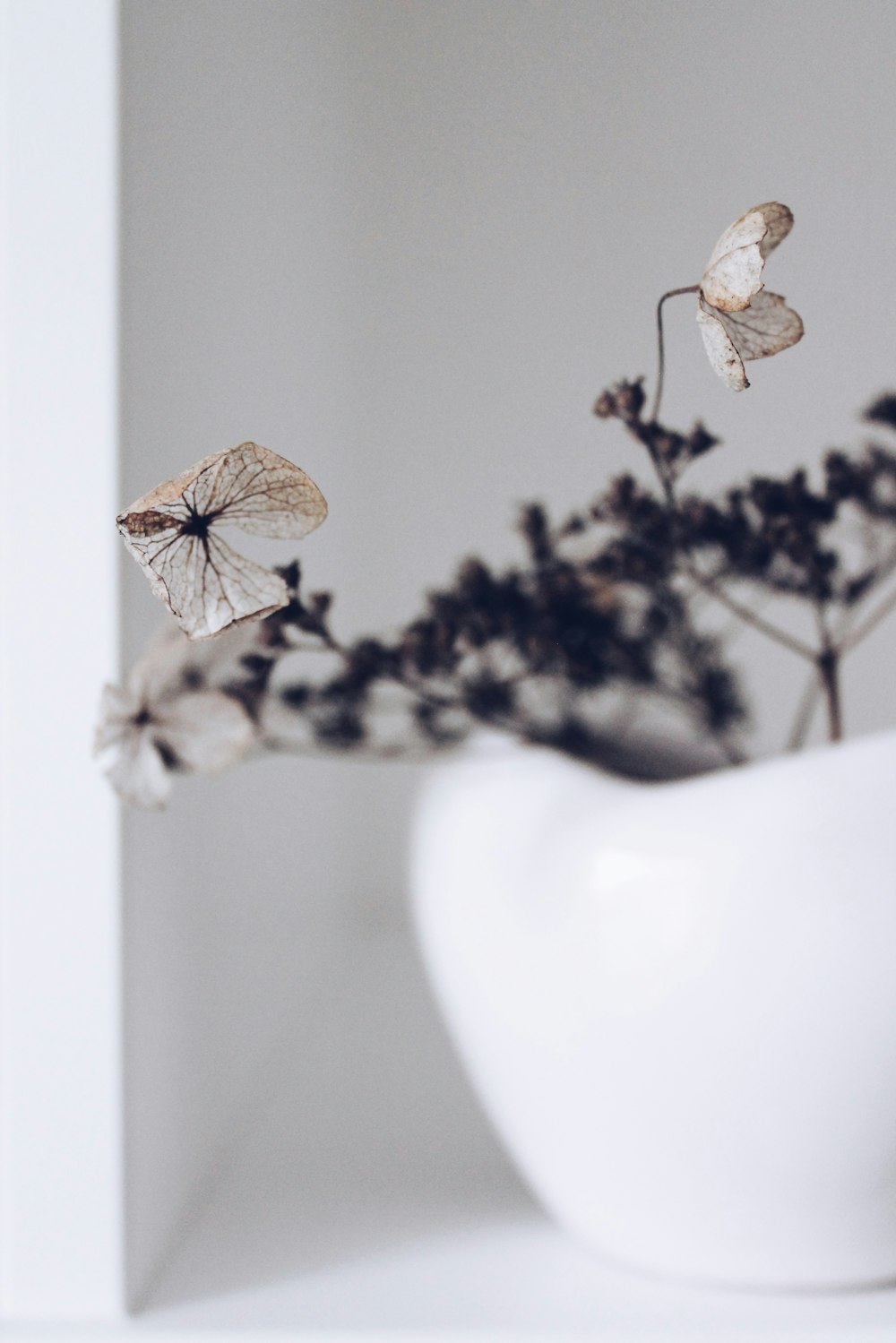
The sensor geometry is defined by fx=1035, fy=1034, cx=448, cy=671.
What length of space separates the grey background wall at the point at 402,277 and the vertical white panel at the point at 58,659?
1 centimetres

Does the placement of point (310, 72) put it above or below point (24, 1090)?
above

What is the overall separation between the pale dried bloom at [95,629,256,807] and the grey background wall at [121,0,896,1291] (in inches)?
1.4

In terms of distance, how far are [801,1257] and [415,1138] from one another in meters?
0.19

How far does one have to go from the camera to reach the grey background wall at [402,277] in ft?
1.17

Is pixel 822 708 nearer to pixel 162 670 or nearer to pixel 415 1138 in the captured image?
pixel 415 1138

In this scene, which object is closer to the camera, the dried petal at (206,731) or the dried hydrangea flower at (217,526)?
the dried hydrangea flower at (217,526)

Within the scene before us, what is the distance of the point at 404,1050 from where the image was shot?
0.57m

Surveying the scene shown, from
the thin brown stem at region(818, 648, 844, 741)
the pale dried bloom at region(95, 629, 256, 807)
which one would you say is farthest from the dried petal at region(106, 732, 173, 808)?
the thin brown stem at region(818, 648, 844, 741)

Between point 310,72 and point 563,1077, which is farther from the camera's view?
point 310,72

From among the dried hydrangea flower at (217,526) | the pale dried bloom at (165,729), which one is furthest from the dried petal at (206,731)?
the dried hydrangea flower at (217,526)

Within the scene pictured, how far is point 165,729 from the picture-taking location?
0.97ft

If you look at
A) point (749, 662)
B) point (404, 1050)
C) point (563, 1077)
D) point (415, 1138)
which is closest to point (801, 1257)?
point (563, 1077)

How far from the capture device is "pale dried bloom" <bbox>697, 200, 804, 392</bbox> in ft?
0.57

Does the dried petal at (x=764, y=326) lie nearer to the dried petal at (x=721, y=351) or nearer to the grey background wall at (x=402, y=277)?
the dried petal at (x=721, y=351)
